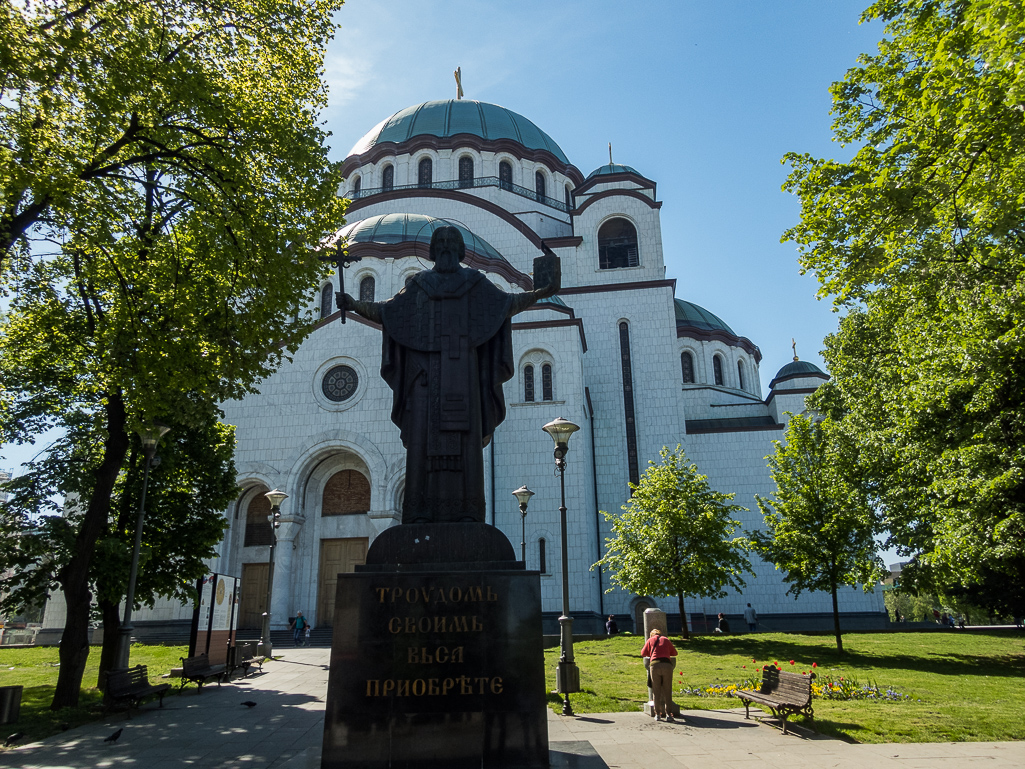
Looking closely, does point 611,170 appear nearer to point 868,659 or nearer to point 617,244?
point 617,244

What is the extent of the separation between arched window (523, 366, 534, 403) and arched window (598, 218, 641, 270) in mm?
8707

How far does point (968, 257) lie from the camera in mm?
10844

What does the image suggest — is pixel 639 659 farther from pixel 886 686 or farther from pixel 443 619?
pixel 443 619

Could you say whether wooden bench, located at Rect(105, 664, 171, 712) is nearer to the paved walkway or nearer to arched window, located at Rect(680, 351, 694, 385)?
the paved walkway

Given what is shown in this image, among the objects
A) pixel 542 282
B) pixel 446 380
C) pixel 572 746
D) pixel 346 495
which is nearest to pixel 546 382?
pixel 346 495

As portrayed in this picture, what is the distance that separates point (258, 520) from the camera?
27.1 meters

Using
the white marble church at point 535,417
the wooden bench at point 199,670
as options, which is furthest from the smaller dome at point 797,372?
the wooden bench at point 199,670

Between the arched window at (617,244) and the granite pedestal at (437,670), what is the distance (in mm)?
28955

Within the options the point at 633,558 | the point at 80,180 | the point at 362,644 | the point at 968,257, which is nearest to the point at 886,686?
the point at 968,257

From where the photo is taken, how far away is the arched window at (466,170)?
3641 cm

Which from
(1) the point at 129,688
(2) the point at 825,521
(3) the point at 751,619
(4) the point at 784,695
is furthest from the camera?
(3) the point at 751,619

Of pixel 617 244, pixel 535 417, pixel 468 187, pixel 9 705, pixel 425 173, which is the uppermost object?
pixel 425 173

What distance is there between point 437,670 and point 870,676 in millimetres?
11576

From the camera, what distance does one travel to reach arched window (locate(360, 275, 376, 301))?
2786cm
